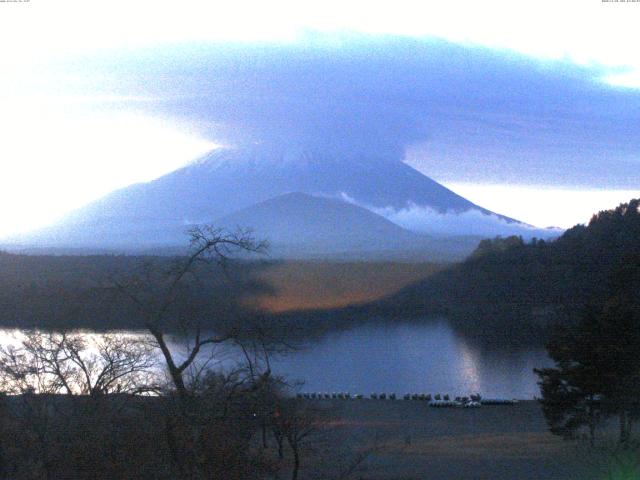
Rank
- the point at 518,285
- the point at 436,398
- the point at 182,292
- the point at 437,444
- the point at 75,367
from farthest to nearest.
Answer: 1. the point at 518,285
2. the point at 436,398
3. the point at 437,444
4. the point at 75,367
5. the point at 182,292

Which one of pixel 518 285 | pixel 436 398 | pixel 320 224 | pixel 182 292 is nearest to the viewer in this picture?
pixel 182 292

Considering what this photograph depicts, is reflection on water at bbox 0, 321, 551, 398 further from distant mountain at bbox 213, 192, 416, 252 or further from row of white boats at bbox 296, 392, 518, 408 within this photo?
distant mountain at bbox 213, 192, 416, 252

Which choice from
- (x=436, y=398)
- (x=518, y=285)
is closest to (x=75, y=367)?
(x=436, y=398)

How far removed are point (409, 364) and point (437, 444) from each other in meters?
7.40

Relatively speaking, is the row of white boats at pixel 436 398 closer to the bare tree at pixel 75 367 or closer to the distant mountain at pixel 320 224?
the bare tree at pixel 75 367

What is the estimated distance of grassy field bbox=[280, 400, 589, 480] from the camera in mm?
8852

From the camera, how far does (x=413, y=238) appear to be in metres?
38.4

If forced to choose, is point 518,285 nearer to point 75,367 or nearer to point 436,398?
point 436,398

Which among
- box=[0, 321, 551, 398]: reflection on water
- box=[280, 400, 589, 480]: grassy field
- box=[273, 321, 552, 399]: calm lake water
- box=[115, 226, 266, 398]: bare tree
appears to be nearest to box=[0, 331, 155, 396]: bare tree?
box=[115, 226, 266, 398]: bare tree

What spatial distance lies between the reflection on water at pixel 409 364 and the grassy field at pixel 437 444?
129cm

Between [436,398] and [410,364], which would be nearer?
[436,398]

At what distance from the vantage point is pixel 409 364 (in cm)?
1877

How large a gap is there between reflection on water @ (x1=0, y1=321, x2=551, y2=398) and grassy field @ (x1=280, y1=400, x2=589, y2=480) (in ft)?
4.22

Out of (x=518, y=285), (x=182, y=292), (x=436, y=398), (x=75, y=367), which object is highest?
(x=518, y=285)
